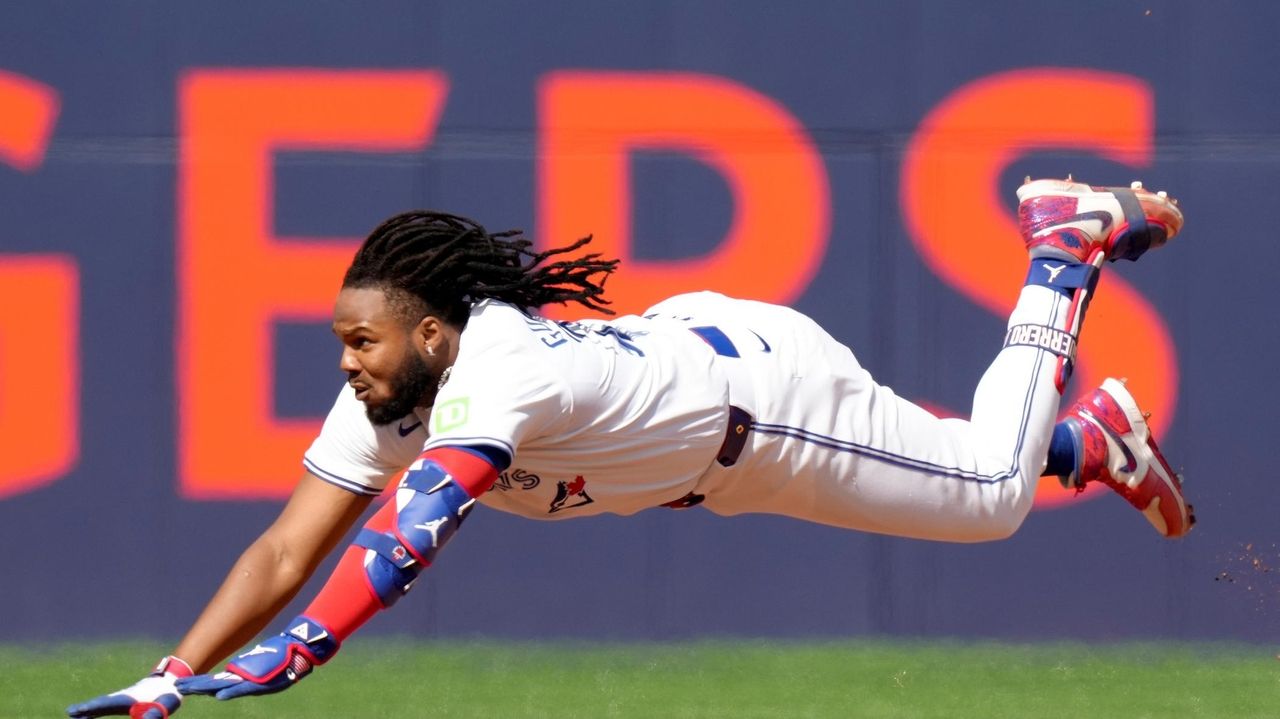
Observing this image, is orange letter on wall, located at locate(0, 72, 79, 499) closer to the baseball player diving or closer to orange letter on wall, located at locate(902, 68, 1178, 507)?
the baseball player diving

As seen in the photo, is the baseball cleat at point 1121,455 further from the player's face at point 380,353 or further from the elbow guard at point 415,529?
the elbow guard at point 415,529

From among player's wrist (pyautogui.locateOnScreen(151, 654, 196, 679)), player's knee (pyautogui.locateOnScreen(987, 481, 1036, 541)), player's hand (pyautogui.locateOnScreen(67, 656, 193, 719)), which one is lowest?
player's wrist (pyautogui.locateOnScreen(151, 654, 196, 679))

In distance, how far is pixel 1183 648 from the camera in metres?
5.84

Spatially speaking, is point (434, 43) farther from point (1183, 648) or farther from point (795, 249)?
point (1183, 648)

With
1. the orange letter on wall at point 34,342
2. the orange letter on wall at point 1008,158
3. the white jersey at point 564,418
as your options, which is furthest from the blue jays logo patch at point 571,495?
the orange letter on wall at point 34,342

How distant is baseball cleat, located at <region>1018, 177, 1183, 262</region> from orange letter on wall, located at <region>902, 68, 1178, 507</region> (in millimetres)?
1629

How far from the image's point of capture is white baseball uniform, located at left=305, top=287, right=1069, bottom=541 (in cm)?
313

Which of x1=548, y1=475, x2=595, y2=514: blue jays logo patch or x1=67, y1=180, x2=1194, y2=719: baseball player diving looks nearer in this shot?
x1=67, y1=180, x2=1194, y2=719: baseball player diving

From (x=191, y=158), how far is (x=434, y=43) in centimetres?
89

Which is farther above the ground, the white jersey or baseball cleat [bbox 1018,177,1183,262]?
baseball cleat [bbox 1018,177,1183,262]

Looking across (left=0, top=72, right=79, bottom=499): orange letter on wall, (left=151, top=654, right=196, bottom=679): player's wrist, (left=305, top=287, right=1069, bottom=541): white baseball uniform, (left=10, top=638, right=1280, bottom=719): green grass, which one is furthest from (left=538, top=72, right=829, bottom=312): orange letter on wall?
(left=151, top=654, right=196, bottom=679): player's wrist

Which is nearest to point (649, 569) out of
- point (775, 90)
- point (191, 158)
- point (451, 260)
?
point (775, 90)

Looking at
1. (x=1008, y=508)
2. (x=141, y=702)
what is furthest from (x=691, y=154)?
(x=141, y=702)

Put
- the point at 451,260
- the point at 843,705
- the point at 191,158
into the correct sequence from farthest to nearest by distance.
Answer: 1. the point at 191,158
2. the point at 843,705
3. the point at 451,260
